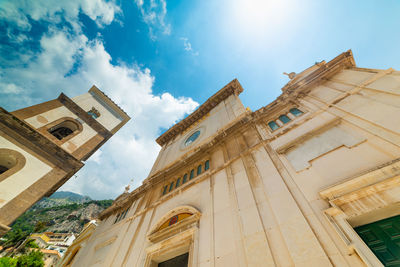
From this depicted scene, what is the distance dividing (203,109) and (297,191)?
1589 cm

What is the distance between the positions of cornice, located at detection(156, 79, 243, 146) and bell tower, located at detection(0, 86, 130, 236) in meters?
7.88

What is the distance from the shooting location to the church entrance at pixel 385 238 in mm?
3254

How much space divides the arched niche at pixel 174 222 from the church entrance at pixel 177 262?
104 cm

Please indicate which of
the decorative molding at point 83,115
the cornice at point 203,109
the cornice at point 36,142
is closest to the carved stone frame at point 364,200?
the cornice at point 203,109

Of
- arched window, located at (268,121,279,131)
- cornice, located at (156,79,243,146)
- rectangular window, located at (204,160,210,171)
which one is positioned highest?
cornice, located at (156,79,243,146)

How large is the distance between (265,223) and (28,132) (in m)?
15.8

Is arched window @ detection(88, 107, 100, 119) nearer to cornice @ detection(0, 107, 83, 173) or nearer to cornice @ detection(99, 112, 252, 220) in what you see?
cornice @ detection(0, 107, 83, 173)

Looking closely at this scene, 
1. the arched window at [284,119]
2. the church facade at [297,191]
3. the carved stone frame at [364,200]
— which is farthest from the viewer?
the arched window at [284,119]

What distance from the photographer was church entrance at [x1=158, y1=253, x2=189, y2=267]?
6727 mm

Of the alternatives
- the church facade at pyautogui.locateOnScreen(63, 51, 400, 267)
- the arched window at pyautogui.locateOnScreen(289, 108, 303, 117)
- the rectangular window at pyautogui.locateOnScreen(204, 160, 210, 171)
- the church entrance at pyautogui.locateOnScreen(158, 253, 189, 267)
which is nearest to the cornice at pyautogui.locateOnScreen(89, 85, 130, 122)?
the church facade at pyautogui.locateOnScreen(63, 51, 400, 267)

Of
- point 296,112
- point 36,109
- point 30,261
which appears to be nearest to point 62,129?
point 36,109

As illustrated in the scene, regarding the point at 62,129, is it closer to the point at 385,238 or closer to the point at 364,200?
the point at 364,200

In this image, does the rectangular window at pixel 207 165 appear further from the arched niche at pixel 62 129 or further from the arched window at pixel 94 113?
the arched window at pixel 94 113

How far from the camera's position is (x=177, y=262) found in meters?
6.92
